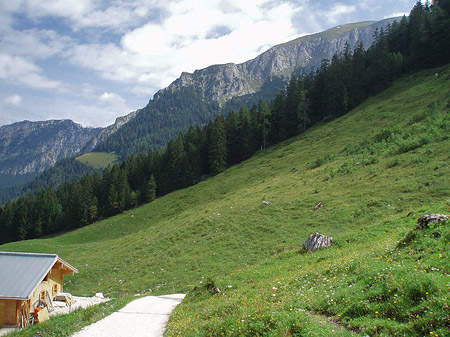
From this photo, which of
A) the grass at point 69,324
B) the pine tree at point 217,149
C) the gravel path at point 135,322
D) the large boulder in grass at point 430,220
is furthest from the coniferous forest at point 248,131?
the large boulder in grass at point 430,220

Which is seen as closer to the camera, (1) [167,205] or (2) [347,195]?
(2) [347,195]

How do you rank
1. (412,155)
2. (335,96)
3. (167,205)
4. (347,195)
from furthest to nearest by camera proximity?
(335,96) < (167,205) < (412,155) < (347,195)

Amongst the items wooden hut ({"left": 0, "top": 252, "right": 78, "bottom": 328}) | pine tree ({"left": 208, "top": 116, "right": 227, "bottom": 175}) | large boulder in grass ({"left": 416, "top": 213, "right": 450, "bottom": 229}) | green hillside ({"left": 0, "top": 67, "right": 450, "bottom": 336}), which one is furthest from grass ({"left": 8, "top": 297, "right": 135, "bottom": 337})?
pine tree ({"left": 208, "top": 116, "right": 227, "bottom": 175})

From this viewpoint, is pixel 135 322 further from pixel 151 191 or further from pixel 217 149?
pixel 151 191

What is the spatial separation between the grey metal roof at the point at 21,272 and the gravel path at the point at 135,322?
8.29 metres

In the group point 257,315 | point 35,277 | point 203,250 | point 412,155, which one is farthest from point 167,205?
point 257,315

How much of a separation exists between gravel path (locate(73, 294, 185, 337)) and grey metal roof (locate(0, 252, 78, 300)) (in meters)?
8.29

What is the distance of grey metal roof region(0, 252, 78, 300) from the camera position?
803 inches

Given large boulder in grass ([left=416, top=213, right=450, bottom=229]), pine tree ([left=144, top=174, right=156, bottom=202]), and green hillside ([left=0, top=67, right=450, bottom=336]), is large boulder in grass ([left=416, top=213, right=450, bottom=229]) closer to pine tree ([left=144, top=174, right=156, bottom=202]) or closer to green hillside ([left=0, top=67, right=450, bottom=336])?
green hillside ([left=0, top=67, right=450, bottom=336])

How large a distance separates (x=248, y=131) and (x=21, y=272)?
72.0 m

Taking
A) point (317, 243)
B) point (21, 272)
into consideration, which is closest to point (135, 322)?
point (317, 243)

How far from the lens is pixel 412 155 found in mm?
33281

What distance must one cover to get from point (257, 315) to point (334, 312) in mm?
2536

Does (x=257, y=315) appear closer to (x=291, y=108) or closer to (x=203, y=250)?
(x=203, y=250)
